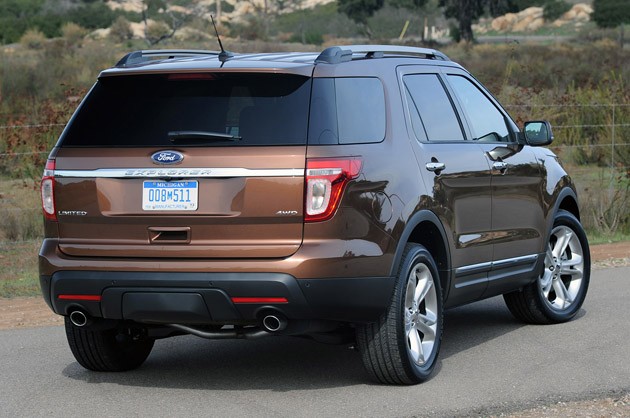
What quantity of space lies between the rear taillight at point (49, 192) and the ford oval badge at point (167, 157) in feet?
2.20

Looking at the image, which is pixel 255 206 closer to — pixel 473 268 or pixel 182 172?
pixel 182 172

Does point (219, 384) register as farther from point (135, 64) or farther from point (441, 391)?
point (135, 64)

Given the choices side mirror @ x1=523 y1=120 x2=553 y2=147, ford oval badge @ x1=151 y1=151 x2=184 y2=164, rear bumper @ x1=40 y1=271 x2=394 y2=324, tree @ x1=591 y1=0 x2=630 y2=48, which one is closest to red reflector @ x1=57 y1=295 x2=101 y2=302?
rear bumper @ x1=40 y1=271 x2=394 y2=324

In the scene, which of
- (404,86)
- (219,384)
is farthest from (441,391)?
(404,86)

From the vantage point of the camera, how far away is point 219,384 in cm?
783

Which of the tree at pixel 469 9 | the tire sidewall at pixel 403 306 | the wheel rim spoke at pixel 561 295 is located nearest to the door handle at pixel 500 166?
the tire sidewall at pixel 403 306

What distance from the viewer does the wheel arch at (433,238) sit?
297 inches

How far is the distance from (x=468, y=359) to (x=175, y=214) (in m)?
2.47

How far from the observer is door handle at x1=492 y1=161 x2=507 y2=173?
8802 millimetres

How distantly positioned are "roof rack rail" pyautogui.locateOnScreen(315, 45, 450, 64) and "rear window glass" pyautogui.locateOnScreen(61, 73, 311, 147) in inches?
9.4

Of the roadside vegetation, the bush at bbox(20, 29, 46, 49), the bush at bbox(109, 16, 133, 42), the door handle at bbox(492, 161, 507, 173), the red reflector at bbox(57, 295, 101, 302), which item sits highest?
the door handle at bbox(492, 161, 507, 173)

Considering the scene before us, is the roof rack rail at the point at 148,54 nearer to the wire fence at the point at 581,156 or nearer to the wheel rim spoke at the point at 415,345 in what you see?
the wheel rim spoke at the point at 415,345

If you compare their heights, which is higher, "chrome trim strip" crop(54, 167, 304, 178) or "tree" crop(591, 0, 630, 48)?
"chrome trim strip" crop(54, 167, 304, 178)

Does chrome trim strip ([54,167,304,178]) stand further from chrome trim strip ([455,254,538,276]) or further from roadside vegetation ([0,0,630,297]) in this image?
roadside vegetation ([0,0,630,297])
